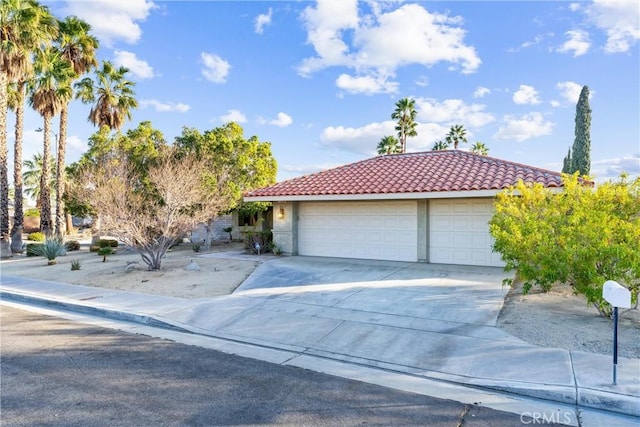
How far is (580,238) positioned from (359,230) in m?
8.54

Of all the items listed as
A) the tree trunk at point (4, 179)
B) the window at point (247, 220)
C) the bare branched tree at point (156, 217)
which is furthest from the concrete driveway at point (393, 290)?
the tree trunk at point (4, 179)

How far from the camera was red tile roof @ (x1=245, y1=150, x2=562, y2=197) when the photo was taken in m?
12.4


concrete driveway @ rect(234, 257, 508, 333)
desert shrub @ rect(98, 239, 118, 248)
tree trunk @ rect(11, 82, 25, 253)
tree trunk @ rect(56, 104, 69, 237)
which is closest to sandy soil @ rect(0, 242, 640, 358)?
concrete driveway @ rect(234, 257, 508, 333)

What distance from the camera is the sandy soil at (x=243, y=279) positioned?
245 inches

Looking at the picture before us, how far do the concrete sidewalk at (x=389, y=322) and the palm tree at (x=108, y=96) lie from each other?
16010 millimetres

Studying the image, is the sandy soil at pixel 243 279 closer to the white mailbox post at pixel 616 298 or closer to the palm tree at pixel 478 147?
the white mailbox post at pixel 616 298

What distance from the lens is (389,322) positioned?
7.40m

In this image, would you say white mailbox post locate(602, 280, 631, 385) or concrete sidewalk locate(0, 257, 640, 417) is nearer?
white mailbox post locate(602, 280, 631, 385)

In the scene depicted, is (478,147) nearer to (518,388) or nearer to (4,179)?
(4,179)

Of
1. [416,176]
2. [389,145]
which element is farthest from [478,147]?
[416,176]

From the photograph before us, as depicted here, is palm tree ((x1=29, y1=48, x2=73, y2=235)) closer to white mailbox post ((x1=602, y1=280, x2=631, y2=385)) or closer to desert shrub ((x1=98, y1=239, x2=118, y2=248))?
desert shrub ((x1=98, y1=239, x2=118, y2=248))

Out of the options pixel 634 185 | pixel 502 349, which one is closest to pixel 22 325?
pixel 502 349

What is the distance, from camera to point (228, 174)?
21.1 metres

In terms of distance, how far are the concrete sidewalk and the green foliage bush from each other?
4.58 ft
